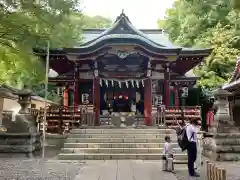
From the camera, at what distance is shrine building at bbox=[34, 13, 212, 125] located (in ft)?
62.1

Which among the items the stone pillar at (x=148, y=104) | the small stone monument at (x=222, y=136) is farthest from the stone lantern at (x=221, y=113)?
the stone pillar at (x=148, y=104)

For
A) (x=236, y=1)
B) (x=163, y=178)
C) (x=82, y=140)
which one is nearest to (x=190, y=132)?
(x=163, y=178)

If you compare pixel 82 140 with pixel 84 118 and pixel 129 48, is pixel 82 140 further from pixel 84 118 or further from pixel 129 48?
pixel 129 48

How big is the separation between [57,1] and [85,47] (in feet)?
18.3

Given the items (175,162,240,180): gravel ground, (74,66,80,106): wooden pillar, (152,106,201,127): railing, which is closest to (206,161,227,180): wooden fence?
(175,162,240,180): gravel ground

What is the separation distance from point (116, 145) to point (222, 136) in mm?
4709

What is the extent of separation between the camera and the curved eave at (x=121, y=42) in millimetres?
18531

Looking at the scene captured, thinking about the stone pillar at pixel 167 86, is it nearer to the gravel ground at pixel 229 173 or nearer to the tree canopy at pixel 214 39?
the tree canopy at pixel 214 39

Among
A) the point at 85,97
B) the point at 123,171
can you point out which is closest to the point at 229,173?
Result: the point at 123,171

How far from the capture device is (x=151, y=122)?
766 inches

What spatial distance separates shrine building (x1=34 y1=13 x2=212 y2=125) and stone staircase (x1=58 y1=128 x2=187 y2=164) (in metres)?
3.22

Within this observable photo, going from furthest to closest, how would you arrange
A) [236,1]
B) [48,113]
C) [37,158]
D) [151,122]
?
[151,122] → [48,113] → [37,158] → [236,1]

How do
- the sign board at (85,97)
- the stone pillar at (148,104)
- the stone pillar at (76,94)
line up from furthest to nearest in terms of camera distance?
1. the sign board at (85,97)
2. the stone pillar at (76,94)
3. the stone pillar at (148,104)

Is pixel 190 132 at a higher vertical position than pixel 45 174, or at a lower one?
higher
